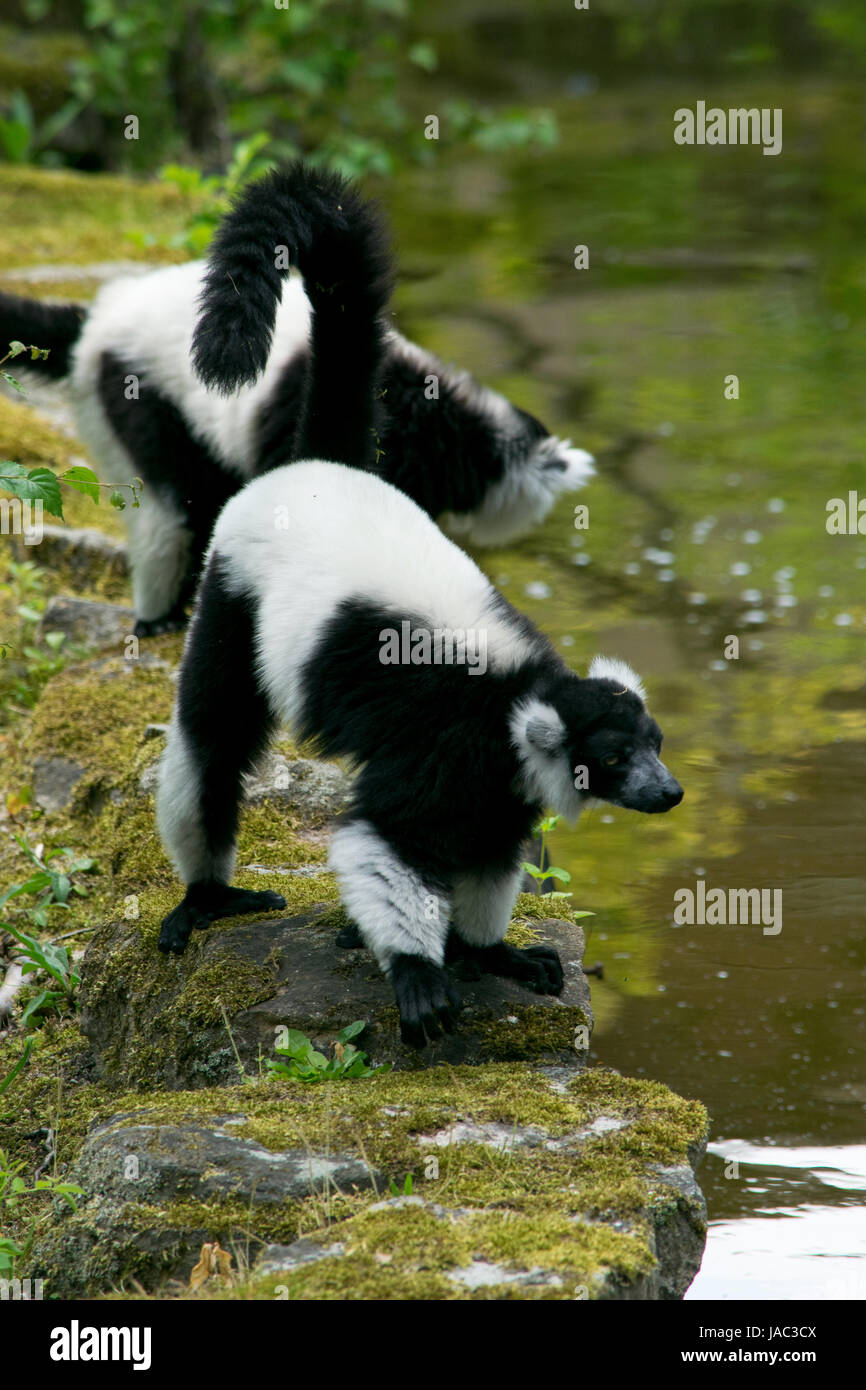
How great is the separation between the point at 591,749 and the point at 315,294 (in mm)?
1511

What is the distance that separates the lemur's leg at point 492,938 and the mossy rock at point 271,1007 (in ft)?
0.14

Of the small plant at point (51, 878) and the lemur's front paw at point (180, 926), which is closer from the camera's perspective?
the lemur's front paw at point (180, 926)

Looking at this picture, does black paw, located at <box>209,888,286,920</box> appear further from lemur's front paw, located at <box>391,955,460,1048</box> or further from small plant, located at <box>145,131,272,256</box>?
small plant, located at <box>145,131,272,256</box>

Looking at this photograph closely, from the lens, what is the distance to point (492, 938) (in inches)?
156

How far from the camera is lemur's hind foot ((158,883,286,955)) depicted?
13.8 ft

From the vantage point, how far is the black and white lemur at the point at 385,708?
3.60 meters

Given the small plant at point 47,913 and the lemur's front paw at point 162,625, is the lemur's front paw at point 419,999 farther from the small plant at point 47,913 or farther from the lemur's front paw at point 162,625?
the lemur's front paw at point 162,625

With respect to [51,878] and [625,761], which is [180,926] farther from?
[625,761]

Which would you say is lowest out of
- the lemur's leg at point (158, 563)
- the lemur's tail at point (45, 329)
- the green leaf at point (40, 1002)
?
the green leaf at point (40, 1002)

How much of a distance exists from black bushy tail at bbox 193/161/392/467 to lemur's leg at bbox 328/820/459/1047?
1160mm

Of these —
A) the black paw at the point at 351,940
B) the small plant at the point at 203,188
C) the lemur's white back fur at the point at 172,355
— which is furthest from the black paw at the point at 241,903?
the small plant at the point at 203,188

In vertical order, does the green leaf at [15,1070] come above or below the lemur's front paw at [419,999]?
below

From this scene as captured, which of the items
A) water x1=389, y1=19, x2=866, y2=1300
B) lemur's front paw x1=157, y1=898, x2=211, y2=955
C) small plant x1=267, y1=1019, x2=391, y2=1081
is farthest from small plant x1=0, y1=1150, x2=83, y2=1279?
water x1=389, y1=19, x2=866, y2=1300
